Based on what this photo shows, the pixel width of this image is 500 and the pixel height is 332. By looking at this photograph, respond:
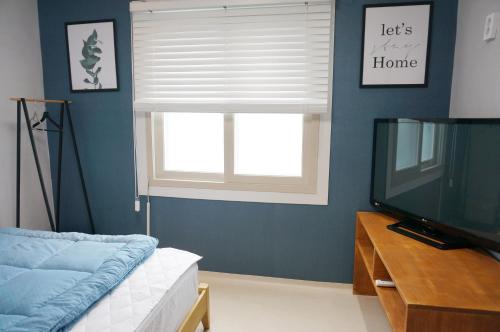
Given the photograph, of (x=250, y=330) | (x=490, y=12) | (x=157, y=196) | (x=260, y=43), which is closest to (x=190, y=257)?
(x=250, y=330)

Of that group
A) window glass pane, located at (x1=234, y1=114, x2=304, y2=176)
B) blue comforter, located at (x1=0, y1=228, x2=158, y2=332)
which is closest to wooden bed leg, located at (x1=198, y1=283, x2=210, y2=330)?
blue comforter, located at (x1=0, y1=228, x2=158, y2=332)

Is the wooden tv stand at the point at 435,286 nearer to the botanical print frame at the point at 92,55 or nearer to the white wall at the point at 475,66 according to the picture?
the white wall at the point at 475,66

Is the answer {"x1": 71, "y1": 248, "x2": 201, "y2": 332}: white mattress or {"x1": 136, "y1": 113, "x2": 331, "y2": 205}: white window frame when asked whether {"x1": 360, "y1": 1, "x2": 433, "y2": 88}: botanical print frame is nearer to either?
{"x1": 136, "y1": 113, "x2": 331, "y2": 205}: white window frame

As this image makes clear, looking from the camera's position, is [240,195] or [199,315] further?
[240,195]

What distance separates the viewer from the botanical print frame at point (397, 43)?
2.12 meters

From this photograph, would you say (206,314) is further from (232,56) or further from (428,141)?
(232,56)

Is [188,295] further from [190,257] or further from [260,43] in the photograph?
[260,43]

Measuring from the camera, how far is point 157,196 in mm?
2664

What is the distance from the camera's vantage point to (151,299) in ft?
4.52

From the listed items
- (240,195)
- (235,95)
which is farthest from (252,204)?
(235,95)

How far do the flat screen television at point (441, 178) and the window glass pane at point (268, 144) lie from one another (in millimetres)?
584

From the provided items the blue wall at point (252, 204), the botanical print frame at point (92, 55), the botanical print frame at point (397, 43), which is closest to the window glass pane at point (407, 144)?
the blue wall at point (252, 204)

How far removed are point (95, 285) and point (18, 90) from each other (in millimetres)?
2032

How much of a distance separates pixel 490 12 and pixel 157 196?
97.6 inches
